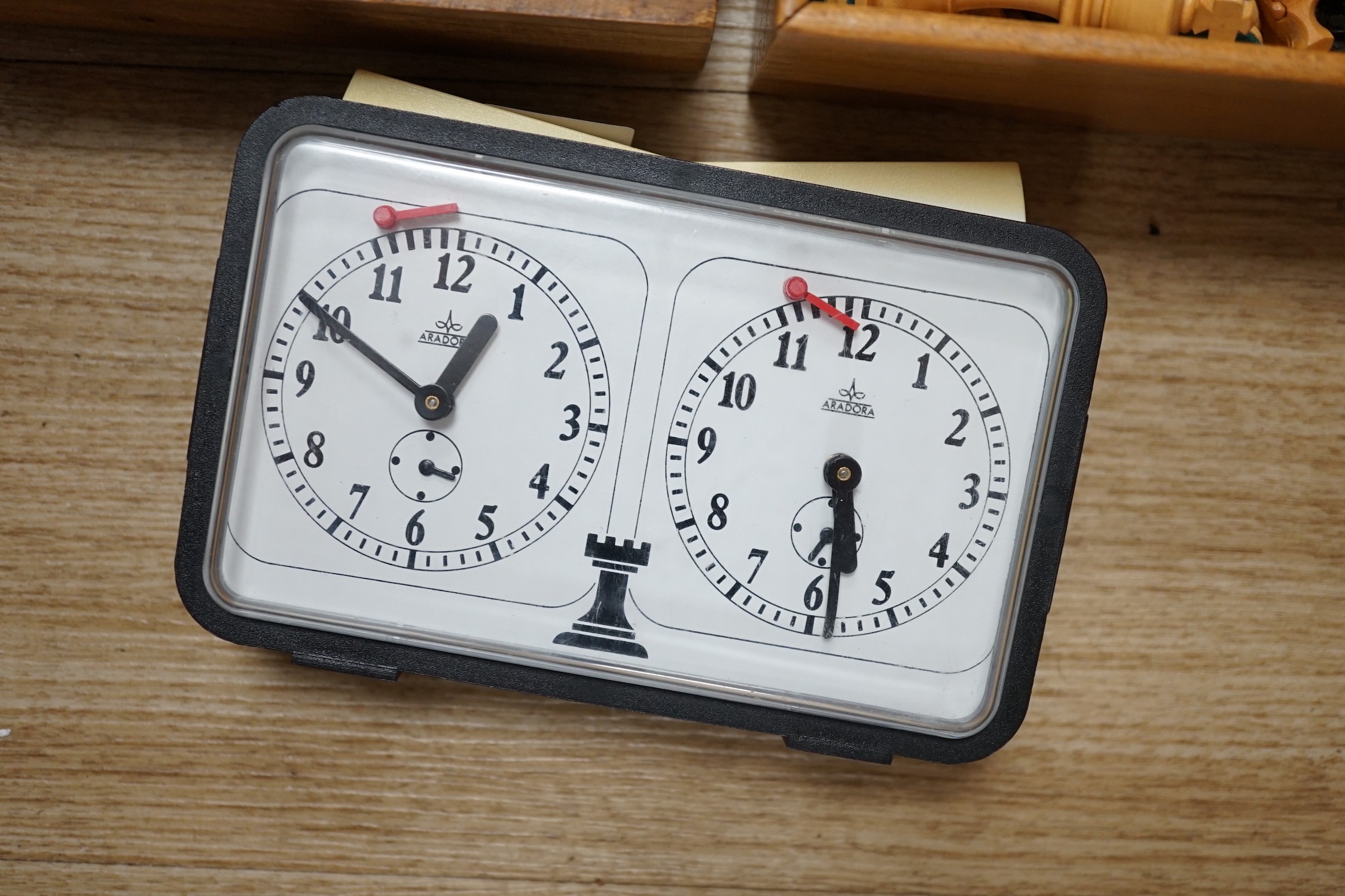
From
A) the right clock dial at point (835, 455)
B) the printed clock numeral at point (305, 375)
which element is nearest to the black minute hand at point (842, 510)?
the right clock dial at point (835, 455)

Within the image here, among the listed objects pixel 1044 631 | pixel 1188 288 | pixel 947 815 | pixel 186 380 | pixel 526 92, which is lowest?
pixel 947 815

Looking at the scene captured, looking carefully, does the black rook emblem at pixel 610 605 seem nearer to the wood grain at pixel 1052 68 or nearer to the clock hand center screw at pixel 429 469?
the clock hand center screw at pixel 429 469

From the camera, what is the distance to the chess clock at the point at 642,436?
0.64 meters

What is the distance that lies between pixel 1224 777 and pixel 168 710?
0.92m

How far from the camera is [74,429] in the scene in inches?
28.9

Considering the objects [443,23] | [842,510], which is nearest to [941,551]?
[842,510]

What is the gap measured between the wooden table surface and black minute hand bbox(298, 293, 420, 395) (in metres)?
0.16

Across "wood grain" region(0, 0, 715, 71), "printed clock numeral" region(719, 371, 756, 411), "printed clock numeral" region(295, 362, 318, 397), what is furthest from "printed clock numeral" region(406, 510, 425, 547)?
"wood grain" region(0, 0, 715, 71)

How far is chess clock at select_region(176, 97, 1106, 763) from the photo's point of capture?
2.09ft

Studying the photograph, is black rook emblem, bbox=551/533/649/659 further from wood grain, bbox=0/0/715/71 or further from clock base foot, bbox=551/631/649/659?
wood grain, bbox=0/0/715/71

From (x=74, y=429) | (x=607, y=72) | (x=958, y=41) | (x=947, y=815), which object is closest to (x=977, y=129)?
(x=958, y=41)

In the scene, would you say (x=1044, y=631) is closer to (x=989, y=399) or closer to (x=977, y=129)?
(x=989, y=399)

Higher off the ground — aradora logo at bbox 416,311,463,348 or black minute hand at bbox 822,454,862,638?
aradora logo at bbox 416,311,463,348

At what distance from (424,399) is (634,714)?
0.33 metres
